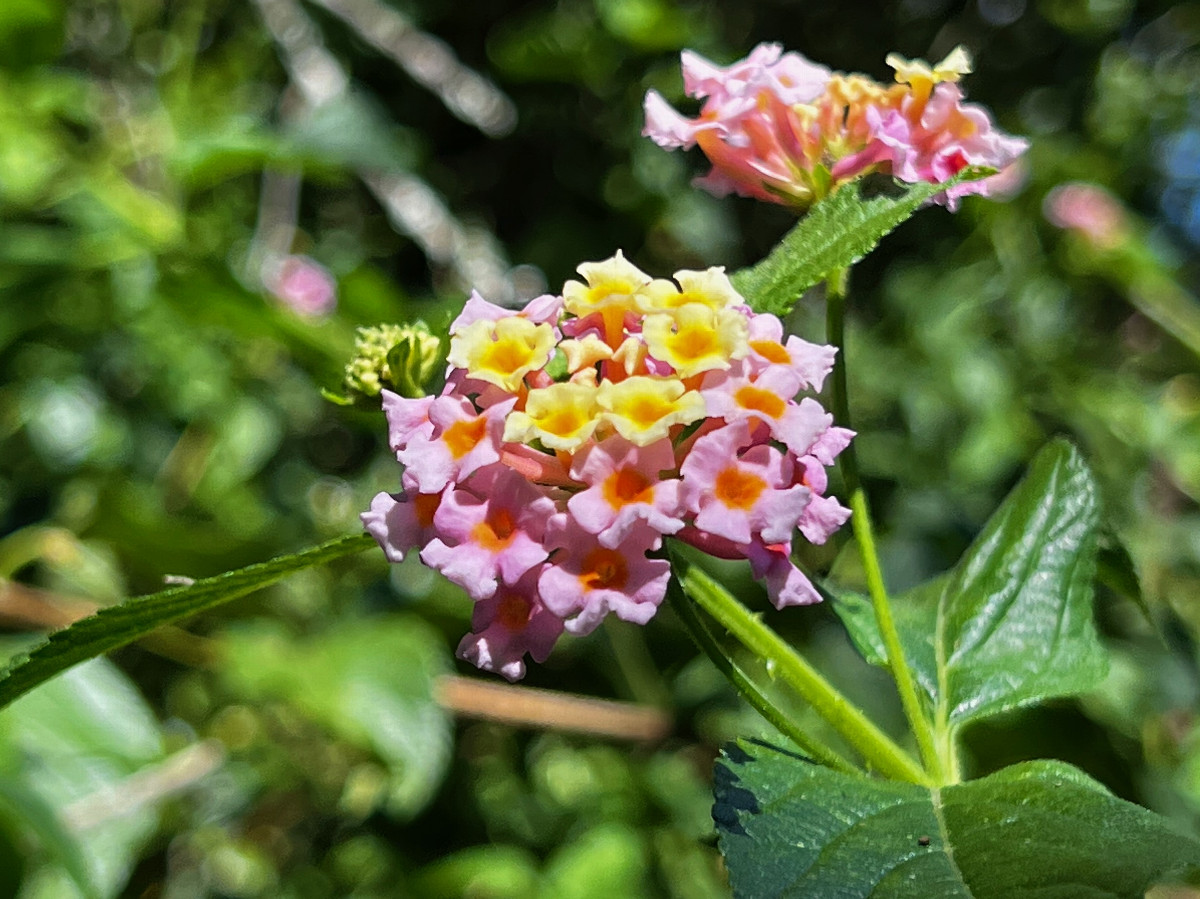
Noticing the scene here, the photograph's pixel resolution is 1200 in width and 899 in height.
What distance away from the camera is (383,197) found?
1.89 meters

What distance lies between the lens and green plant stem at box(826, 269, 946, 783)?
0.56 metres

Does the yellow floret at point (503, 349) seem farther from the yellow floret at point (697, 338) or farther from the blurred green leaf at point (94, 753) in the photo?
the blurred green leaf at point (94, 753)

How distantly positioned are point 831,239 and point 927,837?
275 millimetres

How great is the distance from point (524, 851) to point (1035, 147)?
1.58 metres

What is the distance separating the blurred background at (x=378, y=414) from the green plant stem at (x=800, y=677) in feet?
0.93

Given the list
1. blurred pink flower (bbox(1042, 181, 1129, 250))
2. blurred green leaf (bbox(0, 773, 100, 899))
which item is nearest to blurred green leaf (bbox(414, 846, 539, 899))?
blurred green leaf (bbox(0, 773, 100, 899))

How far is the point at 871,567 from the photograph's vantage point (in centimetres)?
58

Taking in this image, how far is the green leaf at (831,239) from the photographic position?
0.52 m

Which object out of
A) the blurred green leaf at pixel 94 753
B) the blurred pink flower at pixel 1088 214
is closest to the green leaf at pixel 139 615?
the blurred green leaf at pixel 94 753

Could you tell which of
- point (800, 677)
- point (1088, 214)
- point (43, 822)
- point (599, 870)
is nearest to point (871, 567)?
point (800, 677)

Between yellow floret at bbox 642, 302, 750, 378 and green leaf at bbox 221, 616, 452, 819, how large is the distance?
0.70 m

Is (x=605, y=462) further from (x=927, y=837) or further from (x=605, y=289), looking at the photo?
(x=927, y=837)

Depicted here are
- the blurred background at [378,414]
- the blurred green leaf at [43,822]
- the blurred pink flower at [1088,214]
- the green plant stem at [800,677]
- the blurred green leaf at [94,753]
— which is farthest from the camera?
the blurred pink flower at [1088,214]

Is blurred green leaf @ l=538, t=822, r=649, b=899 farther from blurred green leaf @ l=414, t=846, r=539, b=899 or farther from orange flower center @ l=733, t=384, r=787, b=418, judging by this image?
orange flower center @ l=733, t=384, r=787, b=418
